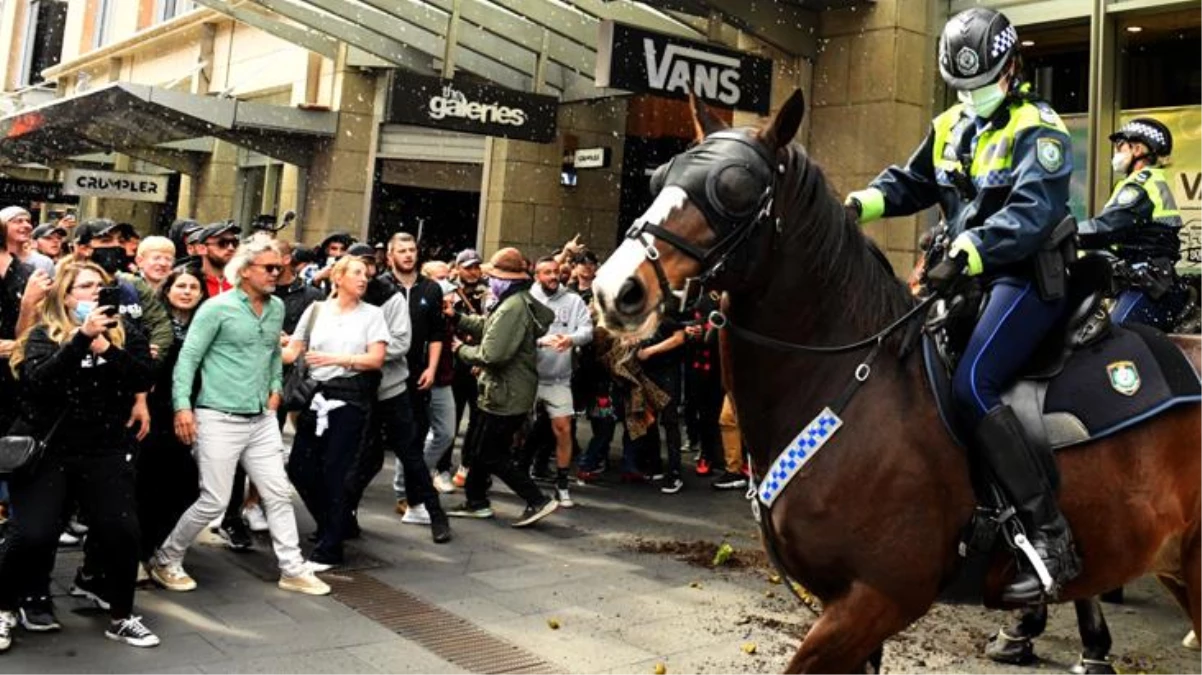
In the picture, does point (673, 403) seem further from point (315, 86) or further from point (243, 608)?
point (315, 86)

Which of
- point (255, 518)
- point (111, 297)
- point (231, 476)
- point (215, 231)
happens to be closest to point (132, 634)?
point (231, 476)

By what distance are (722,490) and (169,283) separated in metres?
5.34

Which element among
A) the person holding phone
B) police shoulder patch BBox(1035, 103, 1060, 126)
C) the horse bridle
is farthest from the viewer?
the person holding phone

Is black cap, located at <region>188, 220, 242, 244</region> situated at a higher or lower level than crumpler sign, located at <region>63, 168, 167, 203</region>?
lower

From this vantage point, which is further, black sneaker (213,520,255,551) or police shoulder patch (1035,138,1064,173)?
black sneaker (213,520,255,551)

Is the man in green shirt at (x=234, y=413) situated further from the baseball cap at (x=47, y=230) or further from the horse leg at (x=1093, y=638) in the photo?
the baseball cap at (x=47, y=230)

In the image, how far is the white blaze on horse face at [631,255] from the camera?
283cm

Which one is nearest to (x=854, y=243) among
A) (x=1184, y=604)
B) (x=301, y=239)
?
(x=1184, y=604)

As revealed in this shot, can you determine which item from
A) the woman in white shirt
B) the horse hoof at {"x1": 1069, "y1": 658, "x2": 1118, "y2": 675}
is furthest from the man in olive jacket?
the horse hoof at {"x1": 1069, "y1": 658, "x2": 1118, "y2": 675}

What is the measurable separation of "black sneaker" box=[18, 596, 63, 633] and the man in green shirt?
A: 833 mm

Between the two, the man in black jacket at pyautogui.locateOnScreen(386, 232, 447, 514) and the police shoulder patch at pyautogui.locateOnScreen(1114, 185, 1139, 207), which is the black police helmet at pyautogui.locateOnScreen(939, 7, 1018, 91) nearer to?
the police shoulder patch at pyautogui.locateOnScreen(1114, 185, 1139, 207)

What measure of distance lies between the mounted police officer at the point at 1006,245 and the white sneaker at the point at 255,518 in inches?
217

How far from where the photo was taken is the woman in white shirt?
651 cm

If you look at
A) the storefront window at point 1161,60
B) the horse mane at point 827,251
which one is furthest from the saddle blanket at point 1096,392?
the storefront window at point 1161,60
